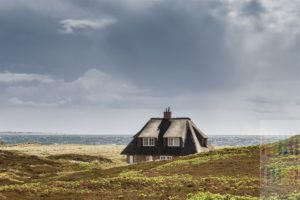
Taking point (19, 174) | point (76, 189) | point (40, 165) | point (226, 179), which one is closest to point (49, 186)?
point (76, 189)

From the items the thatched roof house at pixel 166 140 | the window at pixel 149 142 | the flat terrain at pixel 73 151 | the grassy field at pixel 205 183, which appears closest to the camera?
the grassy field at pixel 205 183

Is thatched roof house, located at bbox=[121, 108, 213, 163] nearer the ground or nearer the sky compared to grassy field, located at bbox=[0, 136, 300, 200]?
nearer the sky

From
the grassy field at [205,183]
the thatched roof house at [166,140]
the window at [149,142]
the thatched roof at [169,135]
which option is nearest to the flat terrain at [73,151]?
the thatched roof house at [166,140]

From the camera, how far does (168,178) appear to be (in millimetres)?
31594

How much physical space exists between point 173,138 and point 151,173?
873 inches

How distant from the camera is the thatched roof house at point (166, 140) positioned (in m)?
58.3

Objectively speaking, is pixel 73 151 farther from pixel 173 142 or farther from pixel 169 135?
pixel 169 135

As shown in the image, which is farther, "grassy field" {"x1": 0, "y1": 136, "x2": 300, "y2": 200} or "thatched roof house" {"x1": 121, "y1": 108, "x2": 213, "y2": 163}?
"thatched roof house" {"x1": 121, "y1": 108, "x2": 213, "y2": 163}

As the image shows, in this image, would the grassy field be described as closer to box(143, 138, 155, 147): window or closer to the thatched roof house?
the thatched roof house

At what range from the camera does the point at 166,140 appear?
5884cm

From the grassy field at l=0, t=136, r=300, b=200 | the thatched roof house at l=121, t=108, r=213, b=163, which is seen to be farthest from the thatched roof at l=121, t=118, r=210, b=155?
the grassy field at l=0, t=136, r=300, b=200

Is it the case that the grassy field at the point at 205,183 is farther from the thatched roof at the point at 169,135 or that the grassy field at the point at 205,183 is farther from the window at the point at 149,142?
the window at the point at 149,142

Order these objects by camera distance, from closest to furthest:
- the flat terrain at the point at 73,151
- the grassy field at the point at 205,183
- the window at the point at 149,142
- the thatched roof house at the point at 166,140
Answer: the grassy field at the point at 205,183 → the thatched roof house at the point at 166,140 → the window at the point at 149,142 → the flat terrain at the point at 73,151

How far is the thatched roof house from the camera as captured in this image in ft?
191
